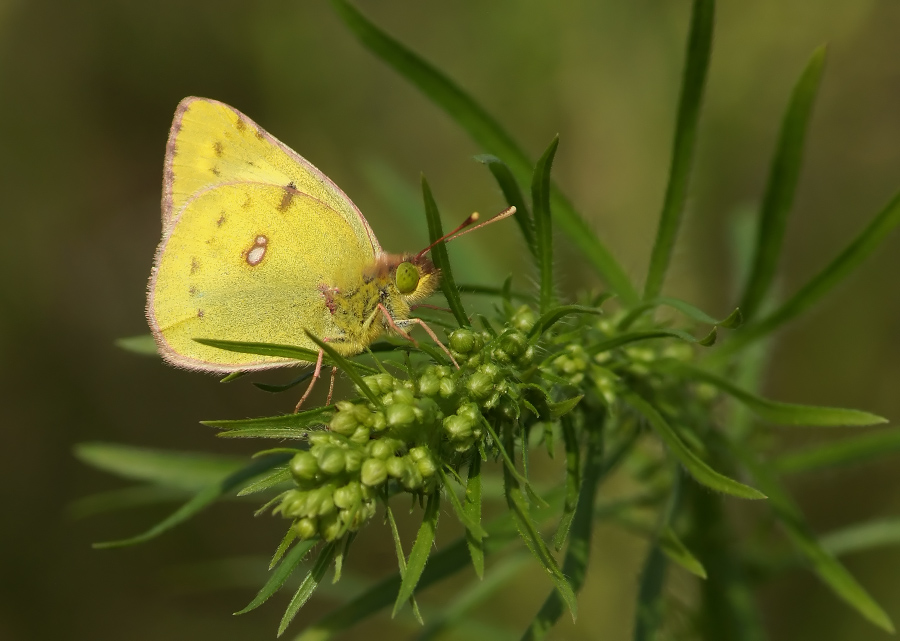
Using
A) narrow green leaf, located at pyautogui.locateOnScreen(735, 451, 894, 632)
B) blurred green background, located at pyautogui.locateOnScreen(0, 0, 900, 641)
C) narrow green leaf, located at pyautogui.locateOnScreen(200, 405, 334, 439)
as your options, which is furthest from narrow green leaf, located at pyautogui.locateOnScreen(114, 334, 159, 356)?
narrow green leaf, located at pyautogui.locateOnScreen(735, 451, 894, 632)

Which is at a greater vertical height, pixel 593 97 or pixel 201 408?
pixel 593 97

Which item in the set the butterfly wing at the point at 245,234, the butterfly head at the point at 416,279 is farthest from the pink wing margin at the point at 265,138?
the butterfly head at the point at 416,279

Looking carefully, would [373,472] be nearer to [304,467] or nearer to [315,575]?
[304,467]

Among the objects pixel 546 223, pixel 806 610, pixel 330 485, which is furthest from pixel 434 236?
pixel 806 610

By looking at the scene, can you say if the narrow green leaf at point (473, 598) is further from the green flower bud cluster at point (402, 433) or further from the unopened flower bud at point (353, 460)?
the unopened flower bud at point (353, 460)

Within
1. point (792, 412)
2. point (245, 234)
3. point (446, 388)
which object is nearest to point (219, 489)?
point (446, 388)

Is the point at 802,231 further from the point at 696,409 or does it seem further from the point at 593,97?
the point at 696,409
